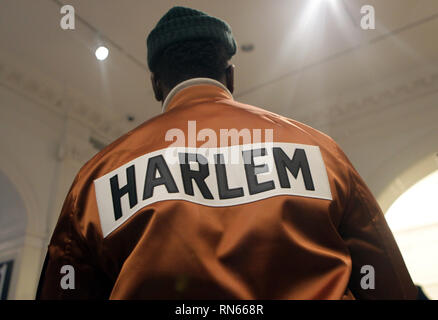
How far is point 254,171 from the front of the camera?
29.9 inches

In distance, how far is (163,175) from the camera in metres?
0.74

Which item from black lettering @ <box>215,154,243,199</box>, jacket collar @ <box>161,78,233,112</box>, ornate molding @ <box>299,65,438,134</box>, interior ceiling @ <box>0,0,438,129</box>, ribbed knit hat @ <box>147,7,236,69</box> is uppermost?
interior ceiling @ <box>0,0,438,129</box>

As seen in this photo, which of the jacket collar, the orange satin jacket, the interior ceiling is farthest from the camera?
the interior ceiling

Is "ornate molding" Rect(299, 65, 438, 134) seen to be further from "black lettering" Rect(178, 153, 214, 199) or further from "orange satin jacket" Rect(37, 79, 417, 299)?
"black lettering" Rect(178, 153, 214, 199)

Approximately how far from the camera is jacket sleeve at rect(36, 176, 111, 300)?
2.43ft

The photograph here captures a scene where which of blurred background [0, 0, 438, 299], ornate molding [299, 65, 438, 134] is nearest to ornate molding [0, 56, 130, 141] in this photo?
blurred background [0, 0, 438, 299]

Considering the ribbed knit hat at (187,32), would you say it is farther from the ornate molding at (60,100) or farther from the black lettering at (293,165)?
the ornate molding at (60,100)

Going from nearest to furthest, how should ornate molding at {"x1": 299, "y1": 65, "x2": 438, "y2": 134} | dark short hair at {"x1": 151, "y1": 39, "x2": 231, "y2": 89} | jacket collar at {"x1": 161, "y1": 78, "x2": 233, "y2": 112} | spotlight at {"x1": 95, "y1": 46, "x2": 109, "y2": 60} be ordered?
jacket collar at {"x1": 161, "y1": 78, "x2": 233, "y2": 112} < dark short hair at {"x1": 151, "y1": 39, "x2": 231, "y2": 89} < spotlight at {"x1": 95, "y1": 46, "x2": 109, "y2": 60} < ornate molding at {"x1": 299, "y1": 65, "x2": 438, "y2": 134}

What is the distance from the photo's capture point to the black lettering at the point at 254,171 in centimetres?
73

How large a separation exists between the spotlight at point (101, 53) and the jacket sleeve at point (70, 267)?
3.78 metres

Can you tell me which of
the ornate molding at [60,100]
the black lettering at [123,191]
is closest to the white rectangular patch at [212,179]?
the black lettering at [123,191]

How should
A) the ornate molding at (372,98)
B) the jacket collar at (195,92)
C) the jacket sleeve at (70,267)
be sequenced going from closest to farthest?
1. the jacket sleeve at (70,267)
2. the jacket collar at (195,92)
3. the ornate molding at (372,98)

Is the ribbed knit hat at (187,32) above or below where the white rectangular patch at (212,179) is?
above

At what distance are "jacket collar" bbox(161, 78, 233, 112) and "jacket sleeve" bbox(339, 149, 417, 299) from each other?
0.37 meters
